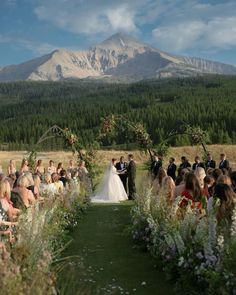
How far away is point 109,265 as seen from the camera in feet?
30.8

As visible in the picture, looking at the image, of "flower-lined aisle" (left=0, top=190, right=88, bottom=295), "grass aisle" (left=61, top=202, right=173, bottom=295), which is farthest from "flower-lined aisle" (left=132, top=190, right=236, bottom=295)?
"flower-lined aisle" (left=0, top=190, right=88, bottom=295)

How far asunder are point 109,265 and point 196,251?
2760 mm

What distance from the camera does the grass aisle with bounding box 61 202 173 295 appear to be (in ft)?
25.2

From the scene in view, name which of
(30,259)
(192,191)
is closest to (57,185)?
(192,191)

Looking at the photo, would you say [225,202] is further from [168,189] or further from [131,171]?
[131,171]

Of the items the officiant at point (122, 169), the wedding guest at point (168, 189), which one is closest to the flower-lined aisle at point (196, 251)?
the wedding guest at point (168, 189)

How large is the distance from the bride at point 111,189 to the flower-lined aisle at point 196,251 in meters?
12.3

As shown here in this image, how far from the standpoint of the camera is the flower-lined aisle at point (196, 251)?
6051mm

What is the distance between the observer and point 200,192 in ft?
31.4

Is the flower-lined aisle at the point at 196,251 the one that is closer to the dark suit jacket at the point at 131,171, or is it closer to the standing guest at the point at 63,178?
the standing guest at the point at 63,178

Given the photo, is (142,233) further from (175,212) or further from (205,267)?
(205,267)

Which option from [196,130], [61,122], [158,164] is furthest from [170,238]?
[61,122]

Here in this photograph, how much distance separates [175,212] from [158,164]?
11.8 metres

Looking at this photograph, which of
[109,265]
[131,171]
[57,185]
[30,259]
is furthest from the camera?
[131,171]
